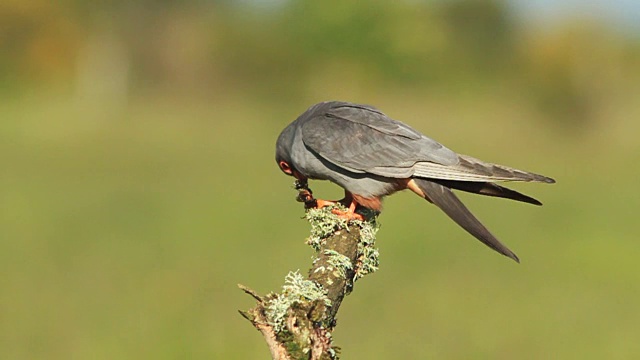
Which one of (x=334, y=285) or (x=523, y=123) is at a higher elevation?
(x=334, y=285)

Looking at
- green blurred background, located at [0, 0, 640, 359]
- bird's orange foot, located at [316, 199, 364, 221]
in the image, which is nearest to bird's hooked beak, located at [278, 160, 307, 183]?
bird's orange foot, located at [316, 199, 364, 221]

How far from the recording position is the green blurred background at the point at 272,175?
372 inches

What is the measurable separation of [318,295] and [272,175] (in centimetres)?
1417

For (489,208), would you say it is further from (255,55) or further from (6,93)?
(6,93)

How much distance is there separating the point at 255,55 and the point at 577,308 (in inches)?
1011

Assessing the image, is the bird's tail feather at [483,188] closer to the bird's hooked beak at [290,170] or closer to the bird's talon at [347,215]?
the bird's talon at [347,215]

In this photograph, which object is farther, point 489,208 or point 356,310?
point 489,208

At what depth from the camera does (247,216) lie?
1391 cm

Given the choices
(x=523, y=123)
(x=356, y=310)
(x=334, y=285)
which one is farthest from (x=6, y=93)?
(x=334, y=285)

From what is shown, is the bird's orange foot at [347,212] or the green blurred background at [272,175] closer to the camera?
the bird's orange foot at [347,212]

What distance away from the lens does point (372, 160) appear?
5.67 meters

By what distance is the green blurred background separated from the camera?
944 cm

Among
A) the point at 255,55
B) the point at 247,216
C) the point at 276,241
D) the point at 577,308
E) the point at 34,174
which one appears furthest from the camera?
the point at 255,55

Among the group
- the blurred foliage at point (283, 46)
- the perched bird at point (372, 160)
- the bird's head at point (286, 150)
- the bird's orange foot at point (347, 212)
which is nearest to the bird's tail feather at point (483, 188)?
the perched bird at point (372, 160)
